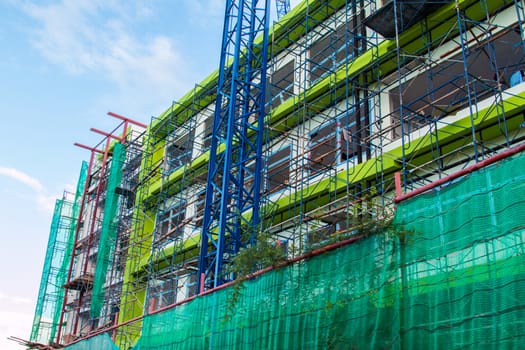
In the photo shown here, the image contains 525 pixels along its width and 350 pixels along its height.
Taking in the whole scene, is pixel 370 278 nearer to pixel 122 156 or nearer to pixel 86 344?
pixel 86 344

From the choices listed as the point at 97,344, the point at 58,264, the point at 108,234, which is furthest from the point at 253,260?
the point at 58,264

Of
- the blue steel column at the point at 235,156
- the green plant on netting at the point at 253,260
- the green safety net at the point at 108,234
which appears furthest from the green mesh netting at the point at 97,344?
the green safety net at the point at 108,234

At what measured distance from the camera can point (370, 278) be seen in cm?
691

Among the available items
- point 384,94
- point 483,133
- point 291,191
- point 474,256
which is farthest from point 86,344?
point 474,256

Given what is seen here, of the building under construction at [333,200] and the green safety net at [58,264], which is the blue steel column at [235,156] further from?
the green safety net at [58,264]

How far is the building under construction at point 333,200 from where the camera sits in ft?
19.5

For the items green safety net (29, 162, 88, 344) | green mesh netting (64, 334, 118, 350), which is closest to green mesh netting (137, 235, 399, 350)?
green mesh netting (64, 334, 118, 350)

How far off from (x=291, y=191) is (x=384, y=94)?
4.15 meters

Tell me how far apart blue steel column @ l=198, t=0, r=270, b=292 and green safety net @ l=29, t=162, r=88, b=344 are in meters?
16.7

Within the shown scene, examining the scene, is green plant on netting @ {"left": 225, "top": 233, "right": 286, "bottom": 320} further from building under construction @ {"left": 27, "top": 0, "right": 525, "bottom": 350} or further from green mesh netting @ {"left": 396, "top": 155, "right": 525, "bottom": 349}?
green mesh netting @ {"left": 396, "top": 155, "right": 525, "bottom": 349}

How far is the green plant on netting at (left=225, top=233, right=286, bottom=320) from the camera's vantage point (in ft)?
29.0

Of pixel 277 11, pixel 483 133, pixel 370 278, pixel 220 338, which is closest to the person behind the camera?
pixel 370 278

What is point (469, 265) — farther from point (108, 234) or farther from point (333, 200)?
point (108, 234)

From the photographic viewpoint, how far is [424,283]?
617 cm
